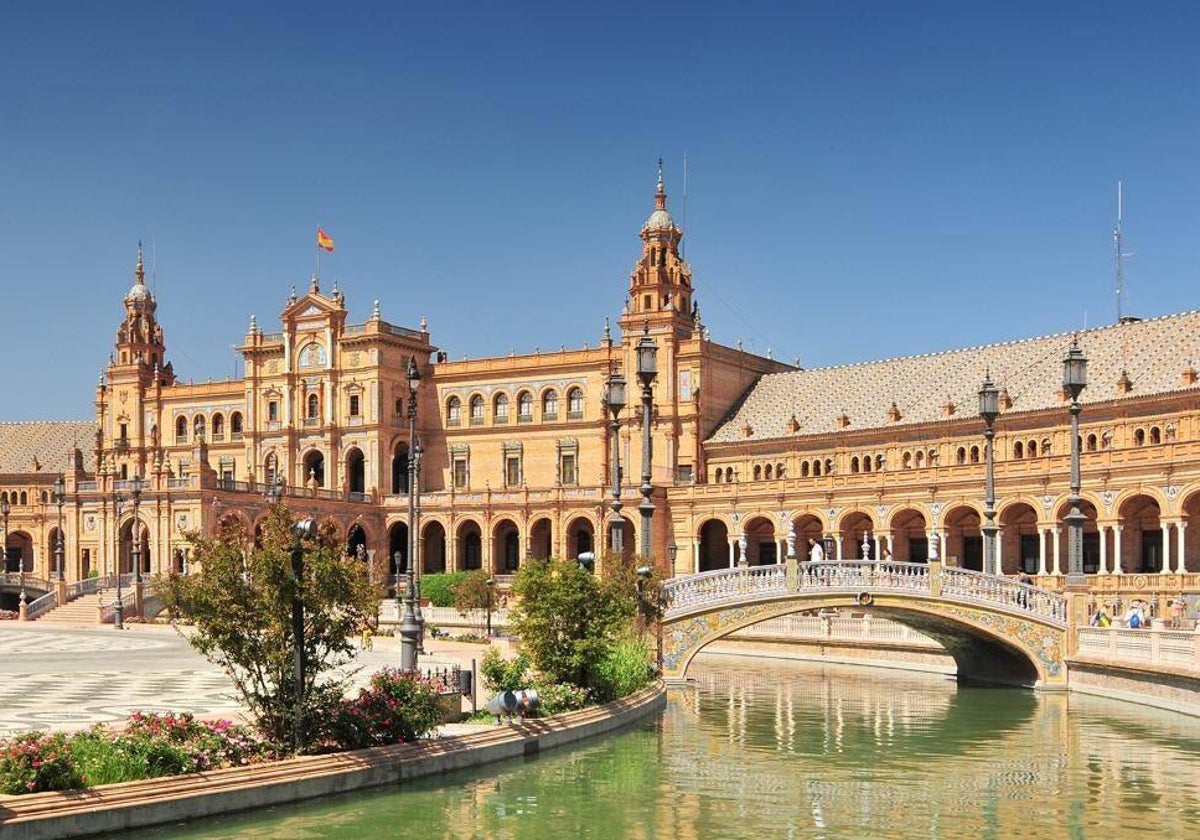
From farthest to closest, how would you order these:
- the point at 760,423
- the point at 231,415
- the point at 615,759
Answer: the point at 231,415 → the point at 760,423 → the point at 615,759

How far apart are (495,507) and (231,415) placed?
21.7 meters

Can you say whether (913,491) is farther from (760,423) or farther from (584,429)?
(584,429)

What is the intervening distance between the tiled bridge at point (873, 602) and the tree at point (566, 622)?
8.17 m

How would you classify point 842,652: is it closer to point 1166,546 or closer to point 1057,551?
point 1057,551

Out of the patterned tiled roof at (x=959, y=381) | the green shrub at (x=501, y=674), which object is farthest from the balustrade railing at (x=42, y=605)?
the green shrub at (x=501, y=674)

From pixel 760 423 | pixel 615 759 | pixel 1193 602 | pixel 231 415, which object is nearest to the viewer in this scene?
pixel 615 759

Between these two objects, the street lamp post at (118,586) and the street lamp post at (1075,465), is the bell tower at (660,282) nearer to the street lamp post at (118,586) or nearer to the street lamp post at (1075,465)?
the street lamp post at (118,586)

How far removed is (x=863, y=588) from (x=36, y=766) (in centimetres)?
2459

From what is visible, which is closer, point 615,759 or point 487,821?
point 487,821

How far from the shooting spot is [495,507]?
86812mm

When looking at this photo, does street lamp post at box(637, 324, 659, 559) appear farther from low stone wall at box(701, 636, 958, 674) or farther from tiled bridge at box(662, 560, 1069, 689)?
low stone wall at box(701, 636, 958, 674)

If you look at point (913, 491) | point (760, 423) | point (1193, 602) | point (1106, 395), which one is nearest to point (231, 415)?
point (760, 423)

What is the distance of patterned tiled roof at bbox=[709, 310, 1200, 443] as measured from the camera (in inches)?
2643

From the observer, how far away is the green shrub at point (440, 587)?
254 feet
